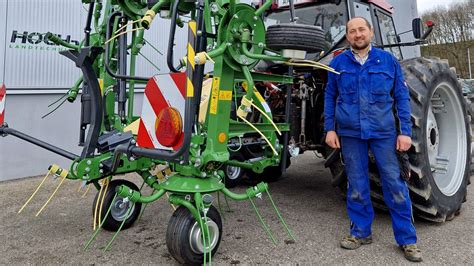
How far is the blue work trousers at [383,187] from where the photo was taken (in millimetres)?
2805

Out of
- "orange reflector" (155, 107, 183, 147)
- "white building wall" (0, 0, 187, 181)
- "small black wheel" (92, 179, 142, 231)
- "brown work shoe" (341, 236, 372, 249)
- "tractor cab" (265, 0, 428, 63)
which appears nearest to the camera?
"orange reflector" (155, 107, 183, 147)

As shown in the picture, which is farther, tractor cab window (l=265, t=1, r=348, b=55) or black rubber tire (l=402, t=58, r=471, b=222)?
tractor cab window (l=265, t=1, r=348, b=55)

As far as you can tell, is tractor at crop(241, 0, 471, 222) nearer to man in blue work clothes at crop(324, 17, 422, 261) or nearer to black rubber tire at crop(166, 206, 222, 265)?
man in blue work clothes at crop(324, 17, 422, 261)

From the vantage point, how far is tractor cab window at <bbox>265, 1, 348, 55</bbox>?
3959 mm

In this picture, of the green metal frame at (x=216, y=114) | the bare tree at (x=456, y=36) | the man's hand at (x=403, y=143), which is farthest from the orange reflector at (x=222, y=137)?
the bare tree at (x=456, y=36)

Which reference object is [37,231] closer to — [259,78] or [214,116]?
[214,116]

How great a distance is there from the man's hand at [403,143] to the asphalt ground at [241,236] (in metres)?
0.75

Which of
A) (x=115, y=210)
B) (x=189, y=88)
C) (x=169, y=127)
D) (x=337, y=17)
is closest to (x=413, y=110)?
(x=337, y=17)

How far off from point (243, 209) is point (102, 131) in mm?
1515

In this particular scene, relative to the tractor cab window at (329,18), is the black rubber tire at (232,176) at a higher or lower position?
lower

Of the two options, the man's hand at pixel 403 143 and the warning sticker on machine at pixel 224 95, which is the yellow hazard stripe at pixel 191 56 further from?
the man's hand at pixel 403 143

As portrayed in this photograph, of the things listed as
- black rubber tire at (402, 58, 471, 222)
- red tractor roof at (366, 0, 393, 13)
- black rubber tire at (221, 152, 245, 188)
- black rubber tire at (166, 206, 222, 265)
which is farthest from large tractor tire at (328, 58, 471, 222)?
black rubber tire at (221, 152, 245, 188)

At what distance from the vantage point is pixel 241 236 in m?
3.12

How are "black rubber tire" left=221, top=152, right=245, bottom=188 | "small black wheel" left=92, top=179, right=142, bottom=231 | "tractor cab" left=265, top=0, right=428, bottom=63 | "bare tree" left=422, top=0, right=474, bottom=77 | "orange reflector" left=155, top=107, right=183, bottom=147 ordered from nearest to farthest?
1. "orange reflector" left=155, top=107, right=183, bottom=147
2. "small black wheel" left=92, top=179, right=142, bottom=231
3. "tractor cab" left=265, top=0, right=428, bottom=63
4. "black rubber tire" left=221, top=152, right=245, bottom=188
5. "bare tree" left=422, top=0, right=474, bottom=77
